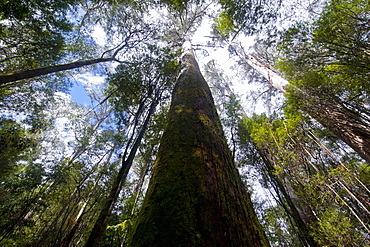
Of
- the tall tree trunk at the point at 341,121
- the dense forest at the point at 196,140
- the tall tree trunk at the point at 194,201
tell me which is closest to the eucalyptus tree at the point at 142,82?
the dense forest at the point at 196,140

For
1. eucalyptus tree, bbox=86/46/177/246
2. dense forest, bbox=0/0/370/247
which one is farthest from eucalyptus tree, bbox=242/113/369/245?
eucalyptus tree, bbox=86/46/177/246

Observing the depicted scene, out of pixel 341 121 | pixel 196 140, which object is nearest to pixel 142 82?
pixel 196 140

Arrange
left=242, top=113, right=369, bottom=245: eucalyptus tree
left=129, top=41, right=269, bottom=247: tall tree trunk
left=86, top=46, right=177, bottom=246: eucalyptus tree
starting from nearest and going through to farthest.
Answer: left=129, top=41, right=269, bottom=247: tall tree trunk → left=242, top=113, right=369, bottom=245: eucalyptus tree → left=86, top=46, right=177, bottom=246: eucalyptus tree

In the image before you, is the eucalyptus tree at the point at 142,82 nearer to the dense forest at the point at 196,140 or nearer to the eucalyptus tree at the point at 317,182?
the dense forest at the point at 196,140

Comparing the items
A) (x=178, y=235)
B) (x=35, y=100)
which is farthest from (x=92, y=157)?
(x=178, y=235)

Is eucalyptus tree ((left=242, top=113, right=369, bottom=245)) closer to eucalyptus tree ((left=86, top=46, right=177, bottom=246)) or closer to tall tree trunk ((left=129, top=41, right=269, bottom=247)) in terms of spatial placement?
tall tree trunk ((left=129, top=41, right=269, bottom=247))

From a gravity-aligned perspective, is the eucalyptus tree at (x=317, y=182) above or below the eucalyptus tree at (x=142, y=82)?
below

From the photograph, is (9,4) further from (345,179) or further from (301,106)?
(345,179)

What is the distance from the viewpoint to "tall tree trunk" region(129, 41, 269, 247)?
722 millimetres

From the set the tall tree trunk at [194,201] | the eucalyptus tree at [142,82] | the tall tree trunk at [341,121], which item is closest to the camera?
the tall tree trunk at [194,201]

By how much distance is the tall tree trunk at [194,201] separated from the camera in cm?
72

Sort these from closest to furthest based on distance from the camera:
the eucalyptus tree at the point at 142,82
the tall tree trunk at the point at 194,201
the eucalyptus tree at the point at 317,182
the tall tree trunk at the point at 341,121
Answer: the tall tree trunk at the point at 194,201
the eucalyptus tree at the point at 317,182
the tall tree trunk at the point at 341,121
the eucalyptus tree at the point at 142,82

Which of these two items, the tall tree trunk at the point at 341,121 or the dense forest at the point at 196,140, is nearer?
the dense forest at the point at 196,140

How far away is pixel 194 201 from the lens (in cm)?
87
